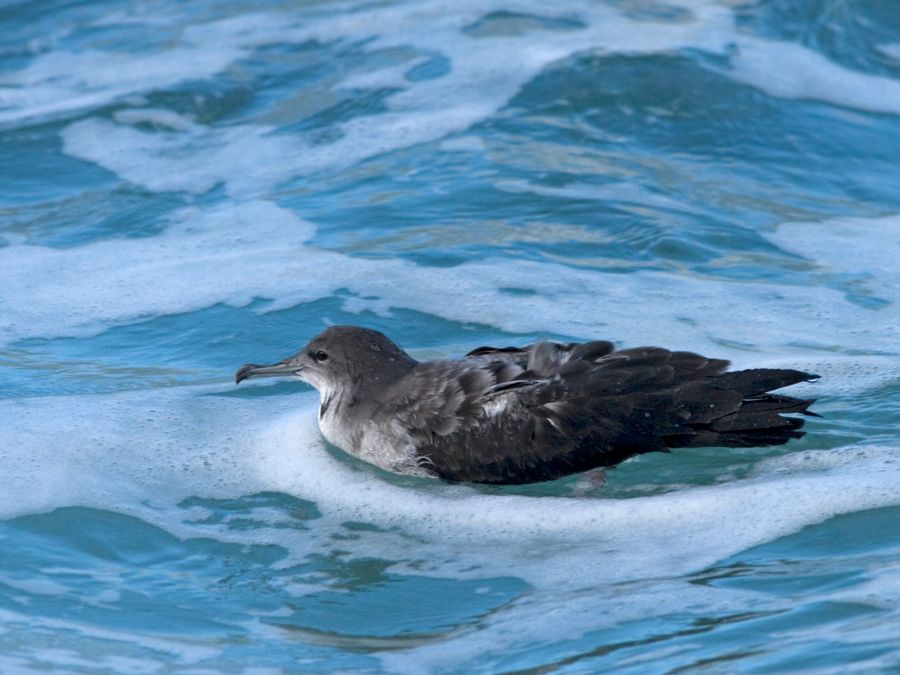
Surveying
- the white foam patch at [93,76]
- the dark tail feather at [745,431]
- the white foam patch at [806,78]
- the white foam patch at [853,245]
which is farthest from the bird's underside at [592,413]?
the white foam patch at [93,76]

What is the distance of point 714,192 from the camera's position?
984cm

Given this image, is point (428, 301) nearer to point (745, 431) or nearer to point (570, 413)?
point (570, 413)

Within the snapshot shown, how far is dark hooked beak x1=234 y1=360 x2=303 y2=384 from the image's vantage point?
6.68 metres

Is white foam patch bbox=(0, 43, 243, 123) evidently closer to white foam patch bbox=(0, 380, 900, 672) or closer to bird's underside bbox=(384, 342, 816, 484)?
→ white foam patch bbox=(0, 380, 900, 672)

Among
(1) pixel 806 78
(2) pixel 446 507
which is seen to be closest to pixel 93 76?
(1) pixel 806 78

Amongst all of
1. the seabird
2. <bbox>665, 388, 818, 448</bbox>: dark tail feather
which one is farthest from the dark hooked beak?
<bbox>665, 388, 818, 448</bbox>: dark tail feather

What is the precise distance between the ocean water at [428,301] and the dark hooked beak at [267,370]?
0.86ft

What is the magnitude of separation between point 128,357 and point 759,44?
702cm

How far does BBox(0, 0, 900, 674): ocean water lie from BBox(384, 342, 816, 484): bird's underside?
18 centimetres

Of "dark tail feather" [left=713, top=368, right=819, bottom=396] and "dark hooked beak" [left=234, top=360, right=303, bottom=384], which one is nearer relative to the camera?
"dark tail feather" [left=713, top=368, right=819, bottom=396]

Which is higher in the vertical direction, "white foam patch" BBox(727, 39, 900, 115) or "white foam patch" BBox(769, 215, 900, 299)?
"white foam patch" BBox(727, 39, 900, 115)

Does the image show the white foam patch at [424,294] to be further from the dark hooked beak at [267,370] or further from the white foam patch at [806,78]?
the white foam patch at [806,78]

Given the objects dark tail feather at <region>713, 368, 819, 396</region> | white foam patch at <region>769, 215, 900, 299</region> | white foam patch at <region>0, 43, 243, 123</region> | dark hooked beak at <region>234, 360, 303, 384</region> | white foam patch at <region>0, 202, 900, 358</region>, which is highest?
white foam patch at <region>0, 43, 243, 123</region>

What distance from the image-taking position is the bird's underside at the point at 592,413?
228 inches
